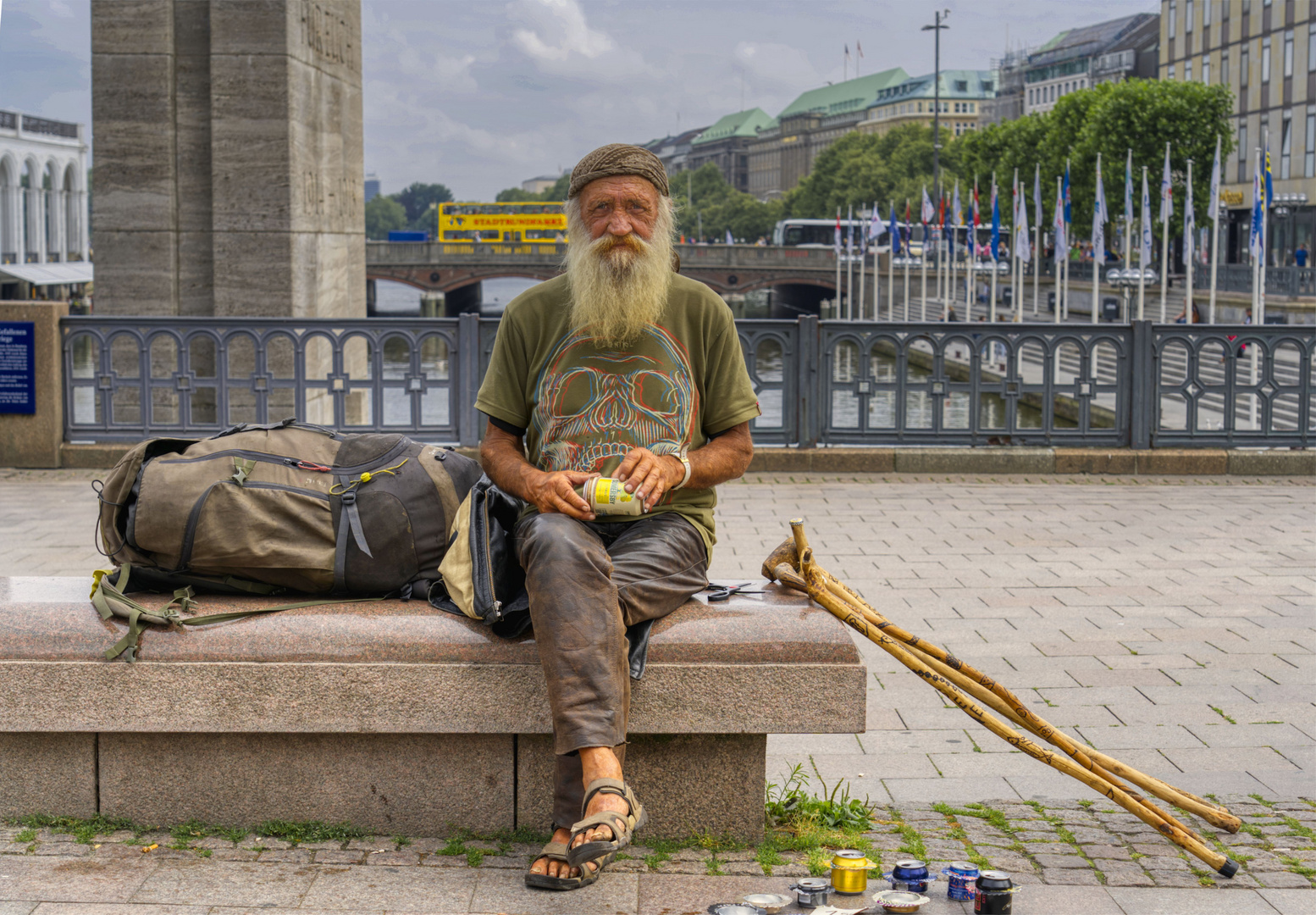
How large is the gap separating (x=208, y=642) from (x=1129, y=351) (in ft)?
29.2

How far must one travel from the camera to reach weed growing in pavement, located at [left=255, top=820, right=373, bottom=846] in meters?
3.57

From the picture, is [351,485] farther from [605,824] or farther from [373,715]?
[605,824]

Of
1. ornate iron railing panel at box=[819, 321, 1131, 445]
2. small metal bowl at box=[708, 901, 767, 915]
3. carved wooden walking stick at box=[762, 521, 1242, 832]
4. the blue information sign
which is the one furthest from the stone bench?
the blue information sign

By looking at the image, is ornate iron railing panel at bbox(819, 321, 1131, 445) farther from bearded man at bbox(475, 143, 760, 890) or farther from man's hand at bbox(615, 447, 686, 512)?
man's hand at bbox(615, 447, 686, 512)

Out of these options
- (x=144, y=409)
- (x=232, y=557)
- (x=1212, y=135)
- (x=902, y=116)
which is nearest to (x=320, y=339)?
(x=144, y=409)

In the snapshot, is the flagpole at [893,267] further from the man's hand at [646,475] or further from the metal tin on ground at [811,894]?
the metal tin on ground at [811,894]

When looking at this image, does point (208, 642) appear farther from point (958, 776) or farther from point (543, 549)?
point (958, 776)

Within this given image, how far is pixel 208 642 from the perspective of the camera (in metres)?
3.52

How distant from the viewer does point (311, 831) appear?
3592 mm

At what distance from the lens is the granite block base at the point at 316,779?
360cm

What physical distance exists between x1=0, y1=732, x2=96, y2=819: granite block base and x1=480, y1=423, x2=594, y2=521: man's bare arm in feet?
3.79

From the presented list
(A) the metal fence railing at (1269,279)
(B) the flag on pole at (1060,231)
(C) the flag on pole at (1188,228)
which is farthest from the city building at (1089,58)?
(B) the flag on pole at (1060,231)

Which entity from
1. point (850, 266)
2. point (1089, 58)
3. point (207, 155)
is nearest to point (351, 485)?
point (207, 155)

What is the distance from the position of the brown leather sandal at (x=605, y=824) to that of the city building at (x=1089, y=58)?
101481mm
